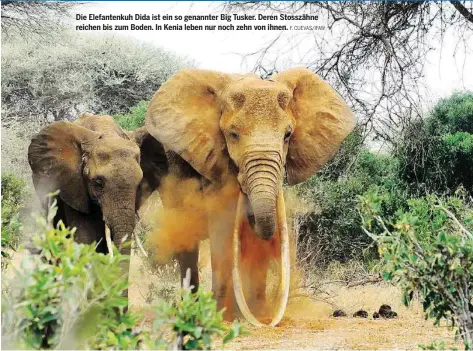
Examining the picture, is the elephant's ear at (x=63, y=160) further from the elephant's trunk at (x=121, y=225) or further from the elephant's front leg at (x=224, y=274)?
the elephant's front leg at (x=224, y=274)

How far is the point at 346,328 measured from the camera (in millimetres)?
7055

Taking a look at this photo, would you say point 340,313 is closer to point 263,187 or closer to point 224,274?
point 224,274

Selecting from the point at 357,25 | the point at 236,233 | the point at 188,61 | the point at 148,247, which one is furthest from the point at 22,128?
the point at 236,233

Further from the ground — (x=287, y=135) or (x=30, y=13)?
(x=30, y=13)

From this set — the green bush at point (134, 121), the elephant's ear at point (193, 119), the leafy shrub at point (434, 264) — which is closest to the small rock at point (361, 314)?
the elephant's ear at point (193, 119)

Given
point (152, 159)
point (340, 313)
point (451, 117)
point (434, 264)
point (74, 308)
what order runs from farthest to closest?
point (451, 117), point (152, 159), point (340, 313), point (434, 264), point (74, 308)

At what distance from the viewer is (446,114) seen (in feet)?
42.4

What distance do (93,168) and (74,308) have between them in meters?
3.88

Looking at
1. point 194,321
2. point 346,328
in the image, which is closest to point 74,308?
point 194,321

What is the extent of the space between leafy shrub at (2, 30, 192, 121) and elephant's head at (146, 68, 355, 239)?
11.7 metres

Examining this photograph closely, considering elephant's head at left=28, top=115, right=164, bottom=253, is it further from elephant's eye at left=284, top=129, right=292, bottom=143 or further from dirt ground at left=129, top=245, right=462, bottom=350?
elephant's eye at left=284, top=129, right=292, bottom=143

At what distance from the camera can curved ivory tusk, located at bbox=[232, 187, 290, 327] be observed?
22.9ft

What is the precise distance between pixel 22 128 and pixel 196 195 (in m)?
10.6

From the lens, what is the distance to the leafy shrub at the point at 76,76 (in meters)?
20.5
